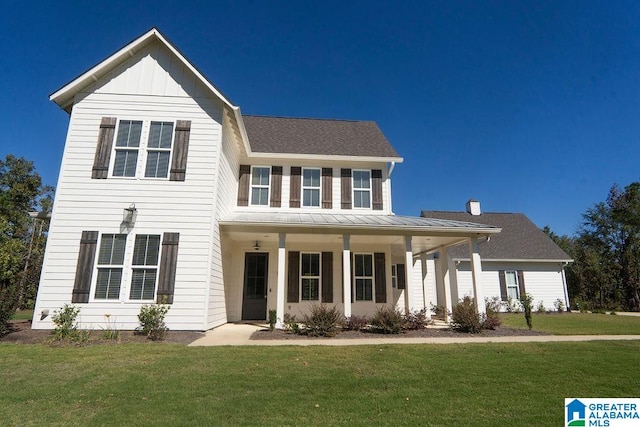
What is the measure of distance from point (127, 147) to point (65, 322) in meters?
4.71

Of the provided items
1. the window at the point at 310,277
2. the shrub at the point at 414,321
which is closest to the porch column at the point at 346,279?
the shrub at the point at 414,321

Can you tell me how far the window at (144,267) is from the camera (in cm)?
846

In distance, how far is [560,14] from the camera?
10.5 m

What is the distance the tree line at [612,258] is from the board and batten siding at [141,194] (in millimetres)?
25053

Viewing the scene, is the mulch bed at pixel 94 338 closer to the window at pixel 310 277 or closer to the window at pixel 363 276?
the window at pixel 310 277

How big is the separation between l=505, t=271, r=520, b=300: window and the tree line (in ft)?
25.2

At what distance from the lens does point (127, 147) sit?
9250 mm

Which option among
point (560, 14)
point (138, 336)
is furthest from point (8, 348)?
point (560, 14)

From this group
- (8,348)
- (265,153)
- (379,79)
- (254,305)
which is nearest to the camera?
(8,348)

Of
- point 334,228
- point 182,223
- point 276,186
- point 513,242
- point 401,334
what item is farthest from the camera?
point 513,242

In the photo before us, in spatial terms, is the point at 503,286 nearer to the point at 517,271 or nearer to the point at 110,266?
the point at 517,271

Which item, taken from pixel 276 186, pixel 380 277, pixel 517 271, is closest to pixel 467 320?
pixel 380 277

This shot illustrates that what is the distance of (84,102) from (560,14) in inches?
583

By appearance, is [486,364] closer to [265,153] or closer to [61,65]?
[265,153]
